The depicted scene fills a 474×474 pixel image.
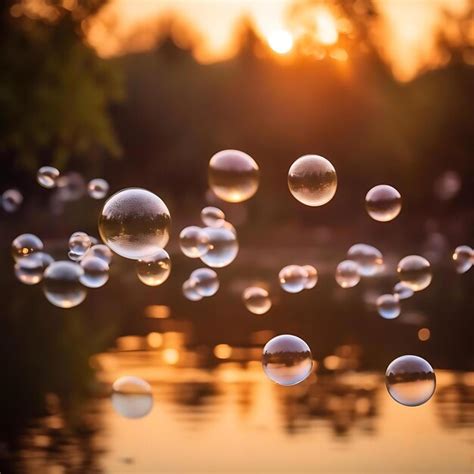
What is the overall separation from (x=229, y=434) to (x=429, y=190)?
38.4 m

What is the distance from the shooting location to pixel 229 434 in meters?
9.84

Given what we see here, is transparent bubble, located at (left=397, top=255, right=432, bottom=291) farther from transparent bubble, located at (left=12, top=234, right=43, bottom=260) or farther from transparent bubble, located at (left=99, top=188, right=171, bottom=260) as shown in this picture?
transparent bubble, located at (left=12, top=234, right=43, bottom=260)

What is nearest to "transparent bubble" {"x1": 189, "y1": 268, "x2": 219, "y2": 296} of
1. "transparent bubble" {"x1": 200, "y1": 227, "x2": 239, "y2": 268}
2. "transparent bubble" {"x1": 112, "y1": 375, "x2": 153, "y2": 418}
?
"transparent bubble" {"x1": 200, "y1": 227, "x2": 239, "y2": 268}

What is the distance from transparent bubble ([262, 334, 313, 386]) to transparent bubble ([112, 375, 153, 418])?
892mm

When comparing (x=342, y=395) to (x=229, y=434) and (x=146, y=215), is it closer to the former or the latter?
(x=229, y=434)

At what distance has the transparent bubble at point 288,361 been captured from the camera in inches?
362

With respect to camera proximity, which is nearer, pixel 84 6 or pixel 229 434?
pixel 229 434

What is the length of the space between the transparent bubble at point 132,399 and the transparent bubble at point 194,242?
→ 109 inches

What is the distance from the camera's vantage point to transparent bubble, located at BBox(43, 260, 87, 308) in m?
11.4

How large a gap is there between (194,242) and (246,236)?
32.4 meters

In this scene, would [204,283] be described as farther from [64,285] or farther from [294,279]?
[64,285]

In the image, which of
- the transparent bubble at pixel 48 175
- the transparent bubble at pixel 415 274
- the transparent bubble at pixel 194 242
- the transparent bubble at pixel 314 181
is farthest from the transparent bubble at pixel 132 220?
the transparent bubble at pixel 48 175

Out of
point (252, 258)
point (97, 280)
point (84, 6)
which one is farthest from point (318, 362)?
point (252, 258)

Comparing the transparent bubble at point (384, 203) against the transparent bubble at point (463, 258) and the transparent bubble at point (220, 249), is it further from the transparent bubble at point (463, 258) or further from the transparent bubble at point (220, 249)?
the transparent bubble at point (220, 249)
